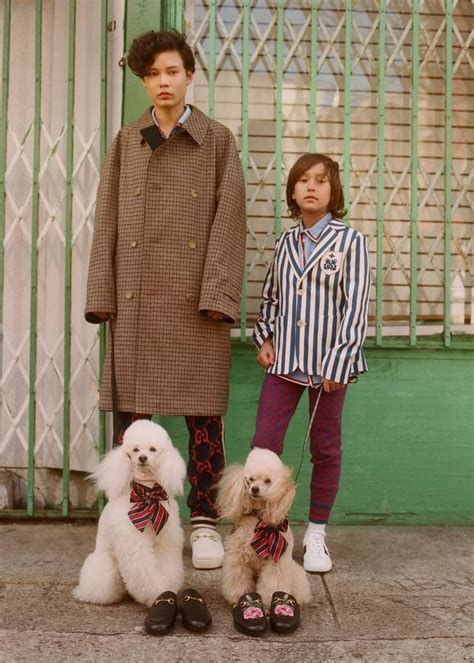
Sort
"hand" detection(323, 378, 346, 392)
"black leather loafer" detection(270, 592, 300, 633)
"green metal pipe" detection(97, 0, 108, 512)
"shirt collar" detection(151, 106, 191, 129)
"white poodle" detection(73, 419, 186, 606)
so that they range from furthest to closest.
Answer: "green metal pipe" detection(97, 0, 108, 512)
"shirt collar" detection(151, 106, 191, 129)
"hand" detection(323, 378, 346, 392)
"white poodle" detection(73, 419, 186, 606)
"black leather loafer" detection(270, 592, 300, 633)

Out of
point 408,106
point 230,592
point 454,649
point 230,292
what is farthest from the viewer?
point 408,106

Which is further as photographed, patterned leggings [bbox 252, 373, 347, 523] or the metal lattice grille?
the metal lattice grille

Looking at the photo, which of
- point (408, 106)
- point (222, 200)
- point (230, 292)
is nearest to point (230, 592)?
point (230, 292)

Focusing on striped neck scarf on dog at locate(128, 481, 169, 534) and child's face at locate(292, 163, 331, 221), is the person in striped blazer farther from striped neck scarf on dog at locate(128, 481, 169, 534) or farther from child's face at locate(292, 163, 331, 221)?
striped neck scarf on dog at locate(128, 481, 169, 534)

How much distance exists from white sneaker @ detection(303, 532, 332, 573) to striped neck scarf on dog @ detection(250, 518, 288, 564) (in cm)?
54

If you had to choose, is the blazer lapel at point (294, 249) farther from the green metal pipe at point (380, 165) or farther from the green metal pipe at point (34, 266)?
the green metal pipe at point (34, 266)

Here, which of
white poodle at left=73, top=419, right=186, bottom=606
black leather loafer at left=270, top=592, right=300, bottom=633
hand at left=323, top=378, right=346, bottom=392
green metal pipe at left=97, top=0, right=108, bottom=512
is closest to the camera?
black leather loafer at left=270, top=592, right=300, bottom=633

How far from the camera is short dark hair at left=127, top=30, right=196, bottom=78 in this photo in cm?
348

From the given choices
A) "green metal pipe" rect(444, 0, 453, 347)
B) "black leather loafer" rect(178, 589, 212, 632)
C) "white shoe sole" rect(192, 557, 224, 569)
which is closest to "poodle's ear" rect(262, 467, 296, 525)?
"black leather loafer" rect(178, 589, 212, 632)

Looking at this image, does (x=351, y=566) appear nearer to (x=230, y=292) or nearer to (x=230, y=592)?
(x=230, y=592)

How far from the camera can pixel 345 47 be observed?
4305 mm

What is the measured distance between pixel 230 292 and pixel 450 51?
2.02 metres

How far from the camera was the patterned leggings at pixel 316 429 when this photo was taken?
3.49 meters

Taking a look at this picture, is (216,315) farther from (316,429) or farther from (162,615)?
(162,615)
